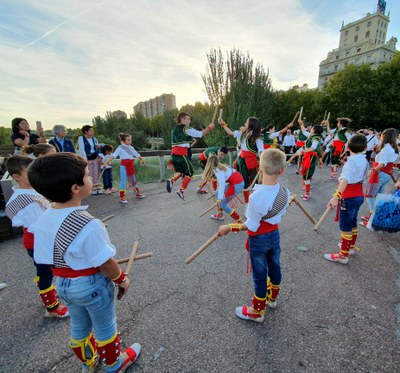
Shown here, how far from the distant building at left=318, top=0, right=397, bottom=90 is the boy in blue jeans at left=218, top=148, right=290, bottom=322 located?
64.5m

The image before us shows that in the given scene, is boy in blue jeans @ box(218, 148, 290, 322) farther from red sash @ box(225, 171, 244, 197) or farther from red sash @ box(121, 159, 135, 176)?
red sash @ box(121, 159, 135, 176)

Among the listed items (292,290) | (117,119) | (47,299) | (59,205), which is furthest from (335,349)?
(117,119)

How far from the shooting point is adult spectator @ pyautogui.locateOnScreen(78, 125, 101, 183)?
20.3 ft

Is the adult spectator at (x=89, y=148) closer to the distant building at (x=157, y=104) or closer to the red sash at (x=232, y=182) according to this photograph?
the red sash at (x=232, y=182)

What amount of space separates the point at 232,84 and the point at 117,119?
50.9 feet

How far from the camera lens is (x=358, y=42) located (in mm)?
56562

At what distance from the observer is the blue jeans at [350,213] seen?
10.1 feet

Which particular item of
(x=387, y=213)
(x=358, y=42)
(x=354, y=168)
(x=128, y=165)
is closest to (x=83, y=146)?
(x=128, y=165)

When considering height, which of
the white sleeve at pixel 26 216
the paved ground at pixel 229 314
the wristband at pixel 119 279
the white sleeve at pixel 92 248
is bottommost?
the paved ground at pixel 229 314

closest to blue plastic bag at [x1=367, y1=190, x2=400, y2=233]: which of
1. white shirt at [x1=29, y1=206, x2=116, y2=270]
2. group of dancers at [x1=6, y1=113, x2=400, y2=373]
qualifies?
group of dancers at [x1=6, y1=113, x2=400, y2=373]

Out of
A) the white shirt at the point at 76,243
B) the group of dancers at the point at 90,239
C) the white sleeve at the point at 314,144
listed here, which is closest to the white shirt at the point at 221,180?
the group of dancers at the point at 90,239

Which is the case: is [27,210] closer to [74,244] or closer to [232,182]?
[74,244]

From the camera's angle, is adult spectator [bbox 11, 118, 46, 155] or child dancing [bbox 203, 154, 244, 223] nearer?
child dancing [bbox 203, 154, 244, 223]

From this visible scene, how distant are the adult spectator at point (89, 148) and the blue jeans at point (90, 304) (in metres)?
5.47
